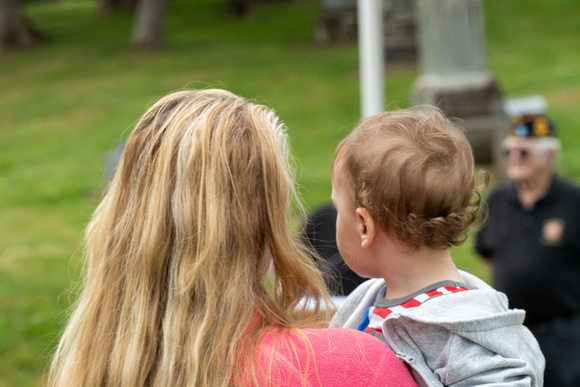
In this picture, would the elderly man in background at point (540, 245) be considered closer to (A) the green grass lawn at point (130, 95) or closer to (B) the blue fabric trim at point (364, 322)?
(A) the green grass lawn at point (130, 95)

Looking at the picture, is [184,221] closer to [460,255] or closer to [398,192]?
[398,192]

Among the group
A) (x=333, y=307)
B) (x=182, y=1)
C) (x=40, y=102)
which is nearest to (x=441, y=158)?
(x=333, y=307)

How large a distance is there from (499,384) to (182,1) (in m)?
32.4

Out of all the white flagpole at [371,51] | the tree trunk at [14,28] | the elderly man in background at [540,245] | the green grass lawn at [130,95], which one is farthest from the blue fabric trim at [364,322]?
the tree trunk at [14,28]

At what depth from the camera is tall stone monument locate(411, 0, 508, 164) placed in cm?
925

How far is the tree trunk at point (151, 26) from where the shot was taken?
20.9 m

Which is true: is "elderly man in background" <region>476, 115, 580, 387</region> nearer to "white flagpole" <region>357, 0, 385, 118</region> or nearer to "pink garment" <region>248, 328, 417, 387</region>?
"white flagpole" <region>357, 0, 385, 118</region>

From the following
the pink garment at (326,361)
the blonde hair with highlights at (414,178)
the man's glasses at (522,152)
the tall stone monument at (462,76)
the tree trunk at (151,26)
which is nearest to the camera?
the pink garment at (326,361)

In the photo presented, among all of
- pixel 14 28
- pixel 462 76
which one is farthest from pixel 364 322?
pixel 14 28

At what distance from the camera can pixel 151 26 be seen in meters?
21.0

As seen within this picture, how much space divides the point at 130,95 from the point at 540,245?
13702 millimetres

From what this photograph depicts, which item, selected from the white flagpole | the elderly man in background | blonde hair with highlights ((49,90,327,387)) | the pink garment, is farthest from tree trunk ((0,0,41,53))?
the pink garment

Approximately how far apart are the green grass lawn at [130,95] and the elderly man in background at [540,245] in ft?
4.97

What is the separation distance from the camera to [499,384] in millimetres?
1465
